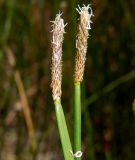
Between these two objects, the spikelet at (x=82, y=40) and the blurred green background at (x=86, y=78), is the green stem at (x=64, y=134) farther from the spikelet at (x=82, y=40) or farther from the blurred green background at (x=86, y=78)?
the blurred green background at (x=86, y=78)

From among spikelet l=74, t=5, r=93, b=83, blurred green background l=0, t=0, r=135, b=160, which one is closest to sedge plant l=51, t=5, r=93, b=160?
spikelet l=74, t=5, r=93, b=83

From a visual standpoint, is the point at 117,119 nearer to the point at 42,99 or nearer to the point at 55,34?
the point at 42,99

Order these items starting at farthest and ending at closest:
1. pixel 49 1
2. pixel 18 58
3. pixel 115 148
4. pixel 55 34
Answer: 1. pixel 49 1
2. pixel 18 58
3. pixel 115 148
4. pixel 55 34

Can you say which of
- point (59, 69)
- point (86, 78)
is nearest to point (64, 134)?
point (59, 69)

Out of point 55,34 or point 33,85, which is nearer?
point 55,34

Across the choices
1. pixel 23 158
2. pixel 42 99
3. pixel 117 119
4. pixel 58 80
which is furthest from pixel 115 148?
pixel 58 80

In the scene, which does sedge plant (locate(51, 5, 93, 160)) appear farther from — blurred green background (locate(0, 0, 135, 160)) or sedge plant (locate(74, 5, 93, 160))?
blurred green background (locate(0, 0, 135, 160))

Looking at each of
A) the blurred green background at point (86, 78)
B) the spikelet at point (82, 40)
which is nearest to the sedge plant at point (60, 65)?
→ the spikelet at point (82, 40)

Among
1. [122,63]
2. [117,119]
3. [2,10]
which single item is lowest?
[117,119]

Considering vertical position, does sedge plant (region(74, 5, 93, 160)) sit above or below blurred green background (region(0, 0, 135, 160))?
below

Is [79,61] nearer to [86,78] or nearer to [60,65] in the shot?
[60,65]
